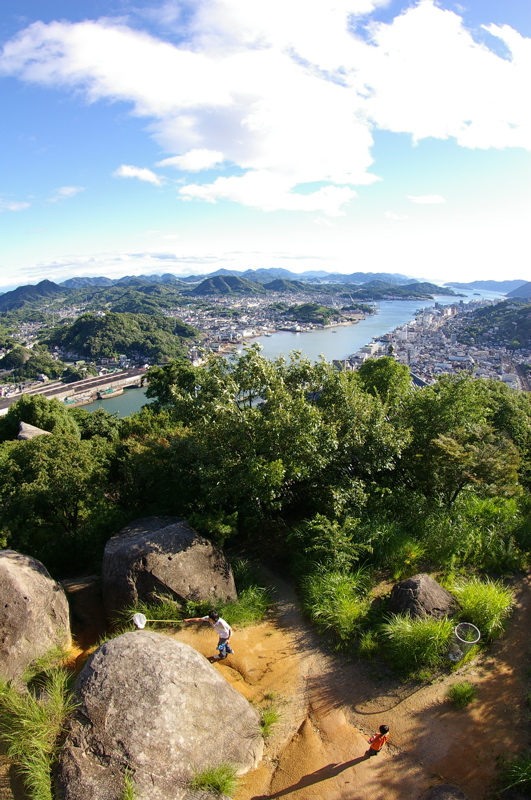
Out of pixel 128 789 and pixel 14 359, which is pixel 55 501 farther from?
pixel 14 359

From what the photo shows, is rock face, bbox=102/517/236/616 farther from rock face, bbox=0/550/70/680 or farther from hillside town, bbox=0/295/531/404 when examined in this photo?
hillside town, bbox=0/295/531/404

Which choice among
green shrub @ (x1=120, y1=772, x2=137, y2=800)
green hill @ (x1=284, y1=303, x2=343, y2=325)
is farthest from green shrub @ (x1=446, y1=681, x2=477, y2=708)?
green hill @ (x1=284, y1=303, x2=343, y2=325)

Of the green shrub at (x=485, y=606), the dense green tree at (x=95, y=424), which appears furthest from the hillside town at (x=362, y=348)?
the dense green tree at (x=95, y=424)

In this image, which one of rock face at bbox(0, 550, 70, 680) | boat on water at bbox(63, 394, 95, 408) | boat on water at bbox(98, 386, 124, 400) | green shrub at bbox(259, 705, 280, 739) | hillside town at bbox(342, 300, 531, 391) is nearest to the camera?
green shrub at bbox(259, 705, 280, 739)

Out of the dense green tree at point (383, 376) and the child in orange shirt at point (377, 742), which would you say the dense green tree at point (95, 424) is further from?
the child in orange shirt at point (377, 742)

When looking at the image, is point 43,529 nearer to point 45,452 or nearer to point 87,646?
point 45,452

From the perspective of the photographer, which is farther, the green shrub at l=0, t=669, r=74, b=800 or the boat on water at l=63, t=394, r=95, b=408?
the boat on water at l=63, t=394, r=95, b=408

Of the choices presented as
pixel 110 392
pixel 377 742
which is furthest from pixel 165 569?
pixel 110 392

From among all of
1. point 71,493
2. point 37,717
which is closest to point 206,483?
point 71,493
